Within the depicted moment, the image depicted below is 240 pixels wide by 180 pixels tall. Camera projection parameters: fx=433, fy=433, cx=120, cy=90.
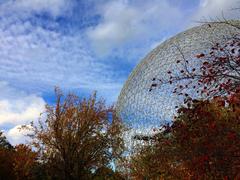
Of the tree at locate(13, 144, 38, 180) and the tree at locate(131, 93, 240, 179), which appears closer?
the tree at locate(131, 93, 240, 179)

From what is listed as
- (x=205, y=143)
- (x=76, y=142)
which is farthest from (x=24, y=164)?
(x=205, y=143)

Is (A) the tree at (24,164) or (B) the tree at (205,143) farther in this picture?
(A) the tree at (24,164)

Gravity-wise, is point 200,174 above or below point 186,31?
below

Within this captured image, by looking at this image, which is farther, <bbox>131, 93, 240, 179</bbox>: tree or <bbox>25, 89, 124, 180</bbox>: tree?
<bbox>25, 89, 124, 180</bbox>: tree

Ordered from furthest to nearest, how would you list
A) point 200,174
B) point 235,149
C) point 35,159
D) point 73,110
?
point 35,159
point 73,110
point 200,174
point 235,149

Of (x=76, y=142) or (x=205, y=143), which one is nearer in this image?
(x=205, y=143)

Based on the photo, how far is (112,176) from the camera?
→ 30500 mm

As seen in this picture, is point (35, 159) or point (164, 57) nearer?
point (35, 159)

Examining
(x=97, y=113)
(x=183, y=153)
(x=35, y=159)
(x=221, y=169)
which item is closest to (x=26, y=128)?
(x=35, y=159)

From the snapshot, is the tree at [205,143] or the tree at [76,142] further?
the tree at [76,142]

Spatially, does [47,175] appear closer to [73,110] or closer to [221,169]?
[73,110]

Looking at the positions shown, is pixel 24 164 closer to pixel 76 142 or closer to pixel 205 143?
pixel 76 142

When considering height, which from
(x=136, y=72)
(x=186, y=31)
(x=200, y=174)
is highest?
(x=186, y=31)

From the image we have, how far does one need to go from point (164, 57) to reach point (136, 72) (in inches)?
113
